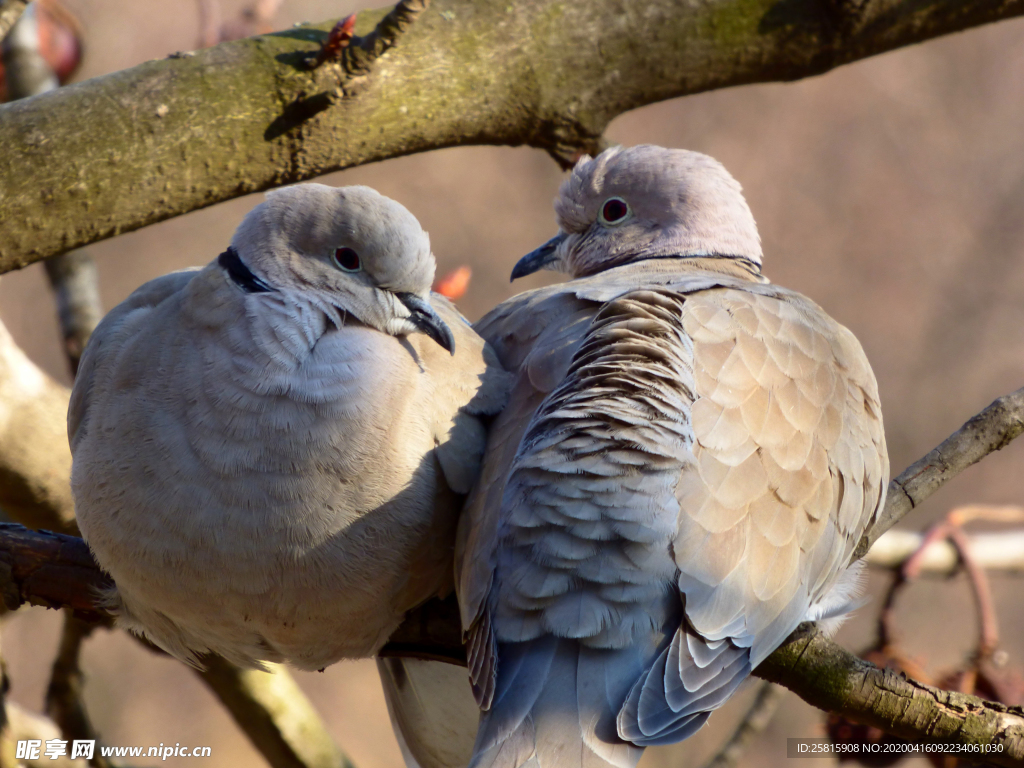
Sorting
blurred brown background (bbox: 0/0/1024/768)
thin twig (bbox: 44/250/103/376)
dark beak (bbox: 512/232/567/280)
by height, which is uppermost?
dark beak (bbox: 512/232/567/280)

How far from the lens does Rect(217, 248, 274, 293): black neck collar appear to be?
1.97 m

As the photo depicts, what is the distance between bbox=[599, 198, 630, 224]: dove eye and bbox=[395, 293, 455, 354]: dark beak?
3.17 feet

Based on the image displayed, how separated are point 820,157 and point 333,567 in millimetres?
7597

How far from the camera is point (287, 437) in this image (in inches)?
70.2

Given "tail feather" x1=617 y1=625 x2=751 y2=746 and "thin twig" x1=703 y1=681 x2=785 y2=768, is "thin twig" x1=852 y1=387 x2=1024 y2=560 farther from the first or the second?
"thin twig" x1=703 y1=681 x2=785 y2=768

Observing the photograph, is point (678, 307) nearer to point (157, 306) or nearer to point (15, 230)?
point (157, 306)

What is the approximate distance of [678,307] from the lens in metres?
2.00

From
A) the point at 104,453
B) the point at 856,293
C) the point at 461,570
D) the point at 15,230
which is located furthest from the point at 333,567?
the point at 856,293

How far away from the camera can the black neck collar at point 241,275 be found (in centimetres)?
197

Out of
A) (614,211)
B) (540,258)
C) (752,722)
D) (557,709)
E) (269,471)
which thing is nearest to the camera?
(557,709)

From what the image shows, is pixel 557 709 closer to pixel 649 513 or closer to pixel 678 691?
pixel 678 691

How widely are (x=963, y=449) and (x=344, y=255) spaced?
1342mm

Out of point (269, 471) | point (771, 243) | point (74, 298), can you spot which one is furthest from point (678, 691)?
point (771, 243)

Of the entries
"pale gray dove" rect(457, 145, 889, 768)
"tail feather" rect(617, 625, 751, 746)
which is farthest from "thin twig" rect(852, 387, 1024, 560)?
"tail feather" rect(617, 625, 751, 746)
